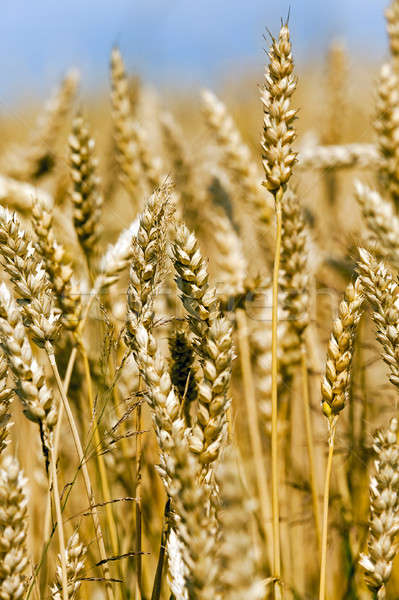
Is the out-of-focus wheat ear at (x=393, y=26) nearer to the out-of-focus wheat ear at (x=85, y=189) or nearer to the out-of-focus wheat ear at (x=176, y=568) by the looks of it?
the out-of-focus wheat ear at (x=85, y=189)

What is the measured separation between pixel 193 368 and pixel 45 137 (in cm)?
188

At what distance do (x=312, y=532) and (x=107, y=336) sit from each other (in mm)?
1165

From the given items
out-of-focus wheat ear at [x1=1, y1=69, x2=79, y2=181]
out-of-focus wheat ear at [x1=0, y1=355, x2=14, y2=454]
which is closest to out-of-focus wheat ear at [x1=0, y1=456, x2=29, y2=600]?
out-of-focus wheat ear at [x1=0, y1=355, x2=14, y2=454]

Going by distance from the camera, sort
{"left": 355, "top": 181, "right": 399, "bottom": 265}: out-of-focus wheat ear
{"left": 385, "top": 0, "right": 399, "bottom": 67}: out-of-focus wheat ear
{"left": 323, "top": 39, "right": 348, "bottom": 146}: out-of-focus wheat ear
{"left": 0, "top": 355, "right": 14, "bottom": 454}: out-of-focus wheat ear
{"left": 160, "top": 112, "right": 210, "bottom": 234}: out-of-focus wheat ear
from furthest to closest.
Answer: {"left": 323, "top": 39, "right": 348, "bottom": 146}: out-of-focus wheat ear → {"left": 160, "top": 112, "right": 210, "bottom": 234}: out-of-focus wheat ear → {"left": 385, "top": 0, "right": 399, "bottom": 67}: out-of-focus wheat ear → {"left": 355, "top": 181, "right": 399, "bottom": 265}: out-of-focus wheat ear → {"left": 0, "top": 355, "right": 14, "bottom": 454}: out-of-focus wheat ear

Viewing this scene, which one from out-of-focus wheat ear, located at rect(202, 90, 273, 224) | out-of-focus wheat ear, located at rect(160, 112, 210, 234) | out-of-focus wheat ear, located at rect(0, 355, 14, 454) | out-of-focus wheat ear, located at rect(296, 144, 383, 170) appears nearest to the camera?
out-of-focus wheat ear, located at rect(0, 355, 14, 454)

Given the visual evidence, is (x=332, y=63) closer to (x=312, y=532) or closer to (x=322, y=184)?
(x=322, y=184)

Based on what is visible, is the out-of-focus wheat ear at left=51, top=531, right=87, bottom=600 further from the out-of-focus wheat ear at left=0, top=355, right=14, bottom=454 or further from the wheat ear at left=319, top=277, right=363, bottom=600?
the wheat ear at left=319, top=277, right=363, bottom=600

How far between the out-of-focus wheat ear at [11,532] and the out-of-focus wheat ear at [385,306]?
0.46m

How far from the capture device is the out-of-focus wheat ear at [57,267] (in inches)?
37.2

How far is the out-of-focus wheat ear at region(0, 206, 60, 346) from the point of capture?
2.30 ft

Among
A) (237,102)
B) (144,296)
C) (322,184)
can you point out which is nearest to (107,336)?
(144,296)

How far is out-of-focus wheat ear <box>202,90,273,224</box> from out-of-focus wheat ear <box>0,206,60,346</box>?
1.00m

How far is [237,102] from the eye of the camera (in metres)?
3.08

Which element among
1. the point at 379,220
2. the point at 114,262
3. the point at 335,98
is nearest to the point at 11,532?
the point at 114,262
